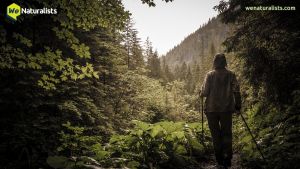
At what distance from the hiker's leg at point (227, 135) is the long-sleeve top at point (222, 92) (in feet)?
0.56

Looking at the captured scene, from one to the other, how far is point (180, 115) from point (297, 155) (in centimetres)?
2312

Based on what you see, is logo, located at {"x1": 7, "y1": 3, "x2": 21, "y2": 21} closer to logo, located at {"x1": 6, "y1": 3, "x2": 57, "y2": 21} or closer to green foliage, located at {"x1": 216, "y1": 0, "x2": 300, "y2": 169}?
Result: logo, located at {"x1": 6, "y1": 3, "x2": 57, "y2": 21}

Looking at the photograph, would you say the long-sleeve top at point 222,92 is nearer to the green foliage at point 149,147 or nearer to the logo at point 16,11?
the green foliage at point 149,147

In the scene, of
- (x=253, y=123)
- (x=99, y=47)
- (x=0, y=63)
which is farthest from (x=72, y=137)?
(x=99, y=47)

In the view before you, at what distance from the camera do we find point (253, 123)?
8.73 meters

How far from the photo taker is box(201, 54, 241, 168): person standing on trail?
19.4 ft

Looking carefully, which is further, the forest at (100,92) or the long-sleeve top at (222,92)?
the long-sleeve top at (222,92)

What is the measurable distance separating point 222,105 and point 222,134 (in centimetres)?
67

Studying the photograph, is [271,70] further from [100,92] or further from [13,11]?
[100,92]

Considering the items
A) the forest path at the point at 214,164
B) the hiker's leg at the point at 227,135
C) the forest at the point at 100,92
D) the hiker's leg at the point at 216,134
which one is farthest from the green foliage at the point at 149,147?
the hiker's leg at the point at 227,135

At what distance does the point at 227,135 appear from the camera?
5.91 metres

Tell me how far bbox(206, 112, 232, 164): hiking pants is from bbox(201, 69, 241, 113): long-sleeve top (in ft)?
0.49

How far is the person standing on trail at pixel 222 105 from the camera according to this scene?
19.4ft

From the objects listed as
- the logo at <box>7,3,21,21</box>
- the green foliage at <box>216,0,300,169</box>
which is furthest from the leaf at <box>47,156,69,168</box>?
the green foliage at <box>216,0,300,169</box>
